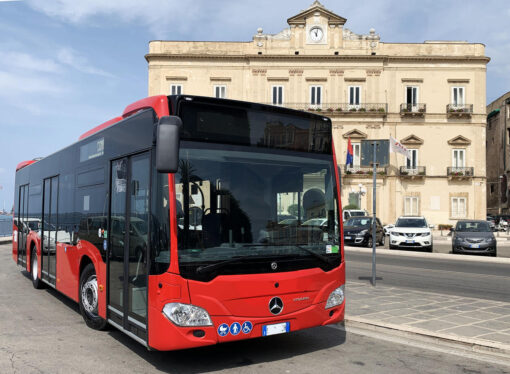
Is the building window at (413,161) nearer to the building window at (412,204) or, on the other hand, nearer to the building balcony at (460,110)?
the building window at (412,204)

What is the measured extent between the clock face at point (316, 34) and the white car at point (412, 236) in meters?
27.6

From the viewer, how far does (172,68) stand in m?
48.0

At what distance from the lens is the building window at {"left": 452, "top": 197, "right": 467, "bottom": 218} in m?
47.2

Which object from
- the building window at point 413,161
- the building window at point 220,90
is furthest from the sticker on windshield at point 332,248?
the building window at point 413,161

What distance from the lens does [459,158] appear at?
48.0m

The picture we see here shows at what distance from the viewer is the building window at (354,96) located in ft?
158

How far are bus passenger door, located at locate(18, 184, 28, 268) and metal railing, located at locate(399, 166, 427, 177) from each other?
130ft

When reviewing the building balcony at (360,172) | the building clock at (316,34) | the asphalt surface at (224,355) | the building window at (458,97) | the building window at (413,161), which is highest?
the building clock at (316,34)

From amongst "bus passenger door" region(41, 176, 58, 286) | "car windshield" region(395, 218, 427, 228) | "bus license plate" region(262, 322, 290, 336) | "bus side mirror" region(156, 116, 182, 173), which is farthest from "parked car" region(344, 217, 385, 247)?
"bus side mirror" region(156, 116, 182, 173)

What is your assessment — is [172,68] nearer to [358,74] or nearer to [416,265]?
[358,74]

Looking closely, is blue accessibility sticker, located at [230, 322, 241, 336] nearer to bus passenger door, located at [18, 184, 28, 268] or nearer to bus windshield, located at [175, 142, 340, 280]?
bus windshield, located at [175, 142, 340, 280]

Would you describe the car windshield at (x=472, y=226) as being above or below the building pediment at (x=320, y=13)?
below

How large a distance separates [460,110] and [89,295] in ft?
153

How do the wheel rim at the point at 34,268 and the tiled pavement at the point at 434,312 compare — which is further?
the wheel rim at the point at 34,268
